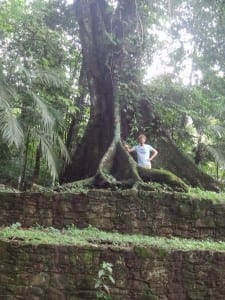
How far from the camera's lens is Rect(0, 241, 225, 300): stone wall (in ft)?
17.2

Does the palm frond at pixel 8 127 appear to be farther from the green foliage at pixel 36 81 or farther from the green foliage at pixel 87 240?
the green foliage at pixel 87 240

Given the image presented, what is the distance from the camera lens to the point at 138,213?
752 centimetres

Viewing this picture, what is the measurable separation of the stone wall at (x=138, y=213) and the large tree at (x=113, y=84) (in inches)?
85.6

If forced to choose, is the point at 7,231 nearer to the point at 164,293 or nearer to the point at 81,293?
the point at 81,293

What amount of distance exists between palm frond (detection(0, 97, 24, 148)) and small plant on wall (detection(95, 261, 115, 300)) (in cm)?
403

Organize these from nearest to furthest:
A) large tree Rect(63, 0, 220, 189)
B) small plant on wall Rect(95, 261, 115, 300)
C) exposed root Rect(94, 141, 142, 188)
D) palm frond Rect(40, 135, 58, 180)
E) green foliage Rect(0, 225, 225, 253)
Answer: small plant on wall Rect(95, 261, 115, 300) → green foliage Rect(0, 225, 225, 253) → exposed root Rect(94, 141, 142, 188) → palm frond Rect(40, 135, 58, 180) → large tree Rect(63, 0, 220, 189)

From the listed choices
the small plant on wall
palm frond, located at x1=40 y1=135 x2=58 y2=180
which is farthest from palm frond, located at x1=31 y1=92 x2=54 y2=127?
the small plant on wall

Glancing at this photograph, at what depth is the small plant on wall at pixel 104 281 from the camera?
17.0ft

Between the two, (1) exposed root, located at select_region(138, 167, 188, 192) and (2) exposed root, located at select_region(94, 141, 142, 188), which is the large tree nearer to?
(2) exposed root, located at select_region(94, 141, 142, 188)

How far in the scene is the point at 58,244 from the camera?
17.7 ft

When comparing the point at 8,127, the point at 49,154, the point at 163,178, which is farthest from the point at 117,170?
the point at 8,127

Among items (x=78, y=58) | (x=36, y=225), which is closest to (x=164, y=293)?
(x=36, y=225)

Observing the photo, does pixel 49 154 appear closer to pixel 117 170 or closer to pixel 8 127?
pixel 8 127

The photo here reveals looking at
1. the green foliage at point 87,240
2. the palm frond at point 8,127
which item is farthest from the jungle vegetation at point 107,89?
the green foliage at point 87,240
